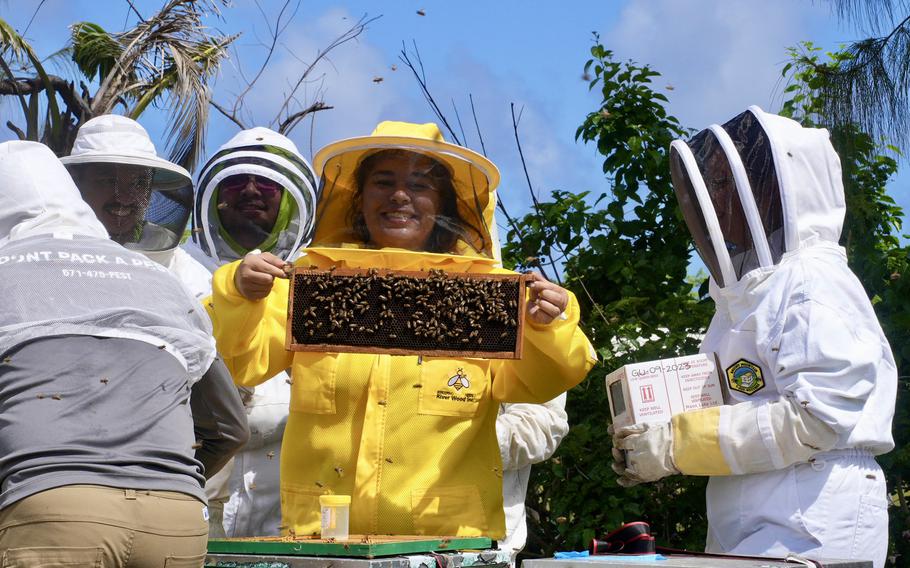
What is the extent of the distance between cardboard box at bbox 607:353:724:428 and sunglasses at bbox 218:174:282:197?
2356 mm

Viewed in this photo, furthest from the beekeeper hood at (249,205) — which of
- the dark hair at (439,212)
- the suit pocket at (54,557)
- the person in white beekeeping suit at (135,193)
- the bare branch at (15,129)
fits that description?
the bare branch at (15,129)

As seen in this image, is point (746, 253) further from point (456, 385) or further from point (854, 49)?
point (854, 49)

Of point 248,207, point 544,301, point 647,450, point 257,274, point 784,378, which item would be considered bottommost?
point 647,450

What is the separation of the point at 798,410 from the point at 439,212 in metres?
1.51

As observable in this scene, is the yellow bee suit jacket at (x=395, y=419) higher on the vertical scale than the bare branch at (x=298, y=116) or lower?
lower

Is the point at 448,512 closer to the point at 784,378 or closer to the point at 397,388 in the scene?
the point at 397,388

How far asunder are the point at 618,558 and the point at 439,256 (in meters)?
1.38

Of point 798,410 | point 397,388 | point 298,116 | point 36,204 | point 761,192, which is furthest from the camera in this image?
point 298,116

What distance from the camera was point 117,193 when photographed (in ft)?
17.6

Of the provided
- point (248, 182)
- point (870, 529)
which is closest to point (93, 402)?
point (870, 529)

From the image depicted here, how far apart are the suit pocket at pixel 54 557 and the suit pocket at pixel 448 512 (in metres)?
1.33

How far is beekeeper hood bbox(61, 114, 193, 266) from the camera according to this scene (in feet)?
17.2

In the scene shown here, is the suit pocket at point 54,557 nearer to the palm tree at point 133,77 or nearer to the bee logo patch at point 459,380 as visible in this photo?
the bee logo patch at point 459,380

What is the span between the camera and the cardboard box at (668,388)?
3910 millimetres
